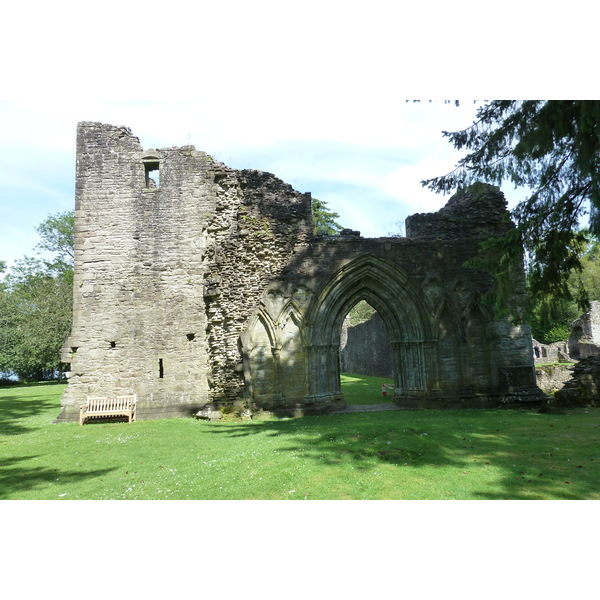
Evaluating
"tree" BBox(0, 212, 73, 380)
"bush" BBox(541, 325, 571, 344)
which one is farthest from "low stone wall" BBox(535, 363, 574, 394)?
"tree" BBox(0, 212, 73, 380)

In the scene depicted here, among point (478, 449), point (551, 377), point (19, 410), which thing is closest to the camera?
point (478, 449)

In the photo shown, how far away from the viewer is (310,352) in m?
10.6

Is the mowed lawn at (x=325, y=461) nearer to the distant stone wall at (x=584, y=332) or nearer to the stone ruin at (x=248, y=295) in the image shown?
the stone ruin at (x=248, y=295)

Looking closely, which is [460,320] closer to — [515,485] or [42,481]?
[515,485]

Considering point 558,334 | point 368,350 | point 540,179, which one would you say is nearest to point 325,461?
point 540,179

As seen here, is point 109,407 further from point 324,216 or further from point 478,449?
point 324,216

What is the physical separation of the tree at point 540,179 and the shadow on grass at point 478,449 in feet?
7.80

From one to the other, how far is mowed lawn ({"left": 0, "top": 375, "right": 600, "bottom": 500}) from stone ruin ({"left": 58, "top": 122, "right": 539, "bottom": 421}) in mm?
1736

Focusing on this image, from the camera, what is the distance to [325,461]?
5.50 meters

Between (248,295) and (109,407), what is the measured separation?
5062mm

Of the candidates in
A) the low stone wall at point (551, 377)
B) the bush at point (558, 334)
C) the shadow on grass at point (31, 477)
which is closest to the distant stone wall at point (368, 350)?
the low stone wall at point (551, 377)

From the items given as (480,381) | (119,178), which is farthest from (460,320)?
(119,178)

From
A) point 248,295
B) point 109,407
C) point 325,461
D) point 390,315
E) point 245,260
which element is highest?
point 245,260

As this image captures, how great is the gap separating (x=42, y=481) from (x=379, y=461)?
454 centimetres
